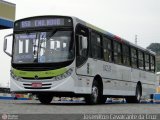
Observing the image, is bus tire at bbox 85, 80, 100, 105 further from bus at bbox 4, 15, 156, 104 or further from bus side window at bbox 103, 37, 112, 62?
bus side window at bbox 103, 37, 112, 62

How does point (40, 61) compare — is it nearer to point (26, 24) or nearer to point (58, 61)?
point (58, 61)

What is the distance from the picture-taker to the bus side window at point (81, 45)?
16344 millimetres

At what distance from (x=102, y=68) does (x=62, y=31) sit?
2.83m

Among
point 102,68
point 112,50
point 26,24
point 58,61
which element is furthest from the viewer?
point 112,50

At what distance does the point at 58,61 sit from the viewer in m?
16.0

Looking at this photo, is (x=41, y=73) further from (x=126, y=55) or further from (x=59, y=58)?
(x=126, y=55)

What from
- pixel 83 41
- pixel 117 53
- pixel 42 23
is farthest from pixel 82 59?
pixel 117 53

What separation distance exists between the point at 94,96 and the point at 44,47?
287cm

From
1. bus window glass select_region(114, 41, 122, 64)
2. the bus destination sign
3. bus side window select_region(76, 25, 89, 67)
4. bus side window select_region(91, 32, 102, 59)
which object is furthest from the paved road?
bus window glass select_region(114, 41, 122, 64)

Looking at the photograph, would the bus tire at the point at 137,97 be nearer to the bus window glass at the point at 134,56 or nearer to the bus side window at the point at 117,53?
the bus window glass at the point at 134,56

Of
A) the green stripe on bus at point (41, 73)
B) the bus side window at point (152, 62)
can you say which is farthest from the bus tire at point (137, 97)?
the green stripe on bus at point (41, 73)

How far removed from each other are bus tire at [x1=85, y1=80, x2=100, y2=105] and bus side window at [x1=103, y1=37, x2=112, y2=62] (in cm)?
141

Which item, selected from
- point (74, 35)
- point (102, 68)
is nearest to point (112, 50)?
point (102, 68)

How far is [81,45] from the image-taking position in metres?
16.5
